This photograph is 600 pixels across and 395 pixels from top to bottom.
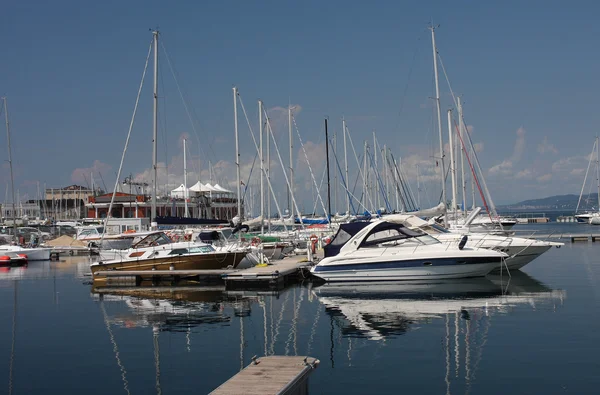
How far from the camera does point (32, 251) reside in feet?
162

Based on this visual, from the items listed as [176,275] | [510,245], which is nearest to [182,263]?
[176,275]

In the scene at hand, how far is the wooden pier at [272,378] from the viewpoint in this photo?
32.8 feet

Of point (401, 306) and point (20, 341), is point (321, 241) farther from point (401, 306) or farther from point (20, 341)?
point (20, 341)

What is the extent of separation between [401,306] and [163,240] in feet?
51.4

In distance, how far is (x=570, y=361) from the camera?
14.3 m

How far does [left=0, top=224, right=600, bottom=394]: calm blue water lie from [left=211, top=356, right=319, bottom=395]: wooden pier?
138 cm

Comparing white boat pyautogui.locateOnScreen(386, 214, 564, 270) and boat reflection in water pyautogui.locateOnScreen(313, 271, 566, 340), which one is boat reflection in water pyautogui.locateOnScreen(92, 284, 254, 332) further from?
white boat pyautogui.locateOnScreen(386, 214, 564, 270)

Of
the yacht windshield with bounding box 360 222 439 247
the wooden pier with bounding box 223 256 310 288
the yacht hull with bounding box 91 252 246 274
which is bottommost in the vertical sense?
the wooden pier with bounding box 223 256 310 288

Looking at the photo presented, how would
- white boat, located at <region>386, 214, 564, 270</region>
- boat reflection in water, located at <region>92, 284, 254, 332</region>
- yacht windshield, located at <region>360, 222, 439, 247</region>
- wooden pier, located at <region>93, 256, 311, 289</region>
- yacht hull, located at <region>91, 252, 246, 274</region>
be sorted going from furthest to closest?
1. yacht hull, located at <region>91, 252, 246, 274</region>
2. white boat, located at <region>386, 214, 564, 270</region>
3. wooden pier, located at <region>93, 256, 311, 289</region>
4. yacht windshield, located at <region>360, 222, 439, 247</region>
5. boat reflection in water, located at <region>92, 284, 254, 332</region>

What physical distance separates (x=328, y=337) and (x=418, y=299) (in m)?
7.23

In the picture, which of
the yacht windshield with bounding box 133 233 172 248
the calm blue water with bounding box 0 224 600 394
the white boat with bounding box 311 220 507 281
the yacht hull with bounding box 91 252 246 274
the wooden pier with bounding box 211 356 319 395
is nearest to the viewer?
the wooden pier with bounding box 211 356 319 395

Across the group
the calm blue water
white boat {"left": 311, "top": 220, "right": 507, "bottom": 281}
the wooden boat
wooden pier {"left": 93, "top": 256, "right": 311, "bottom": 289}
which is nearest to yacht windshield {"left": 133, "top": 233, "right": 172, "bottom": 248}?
the wooden boat

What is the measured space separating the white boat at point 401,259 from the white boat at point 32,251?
2843cm

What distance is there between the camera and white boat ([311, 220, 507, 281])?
90.1 feet
